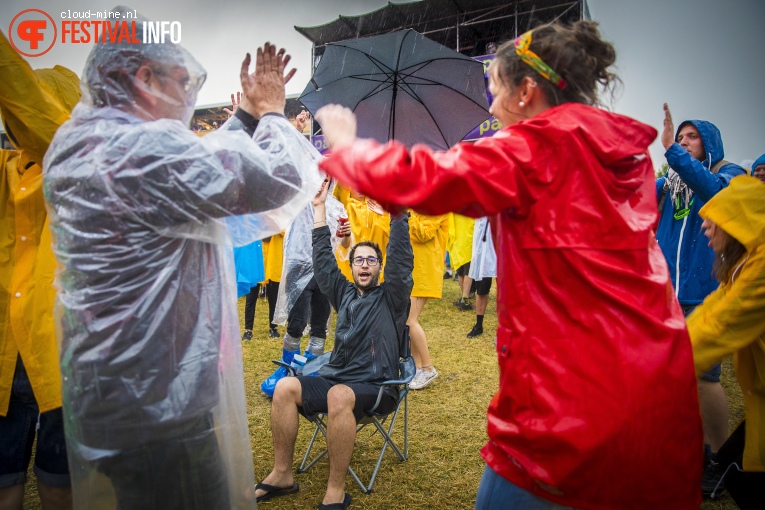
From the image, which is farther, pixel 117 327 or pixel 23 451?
pixel 23 451

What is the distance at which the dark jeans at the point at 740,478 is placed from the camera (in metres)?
1.89

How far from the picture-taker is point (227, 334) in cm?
164

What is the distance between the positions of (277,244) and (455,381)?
3.15 m

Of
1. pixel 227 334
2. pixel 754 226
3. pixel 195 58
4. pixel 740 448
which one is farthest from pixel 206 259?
pixel 740 448

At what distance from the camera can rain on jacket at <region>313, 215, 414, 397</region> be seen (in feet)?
10.7

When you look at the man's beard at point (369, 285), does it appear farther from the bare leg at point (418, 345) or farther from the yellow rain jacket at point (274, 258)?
the yellow rain jacket at point (274, 258)

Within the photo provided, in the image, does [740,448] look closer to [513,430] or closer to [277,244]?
[513,430]

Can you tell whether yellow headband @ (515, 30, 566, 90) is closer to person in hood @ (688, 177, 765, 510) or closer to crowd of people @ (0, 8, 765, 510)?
crowd of people @ (0, 8, 765, 510)

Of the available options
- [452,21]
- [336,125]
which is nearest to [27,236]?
[336,125]

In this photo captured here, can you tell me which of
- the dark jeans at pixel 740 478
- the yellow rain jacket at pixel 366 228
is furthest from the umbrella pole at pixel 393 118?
the dark jeans at pixel 740 478

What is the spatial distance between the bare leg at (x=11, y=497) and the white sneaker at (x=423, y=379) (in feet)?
11.4

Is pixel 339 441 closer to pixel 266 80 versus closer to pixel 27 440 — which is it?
pixel 27 440

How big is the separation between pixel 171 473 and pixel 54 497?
0.71 meters

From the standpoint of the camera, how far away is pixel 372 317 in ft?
11.0
